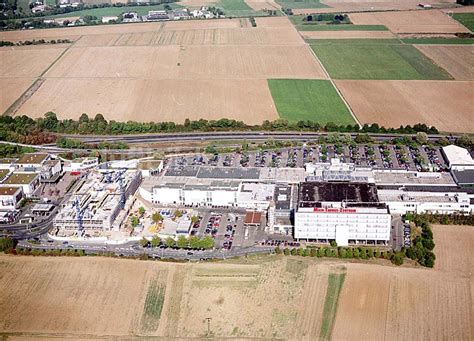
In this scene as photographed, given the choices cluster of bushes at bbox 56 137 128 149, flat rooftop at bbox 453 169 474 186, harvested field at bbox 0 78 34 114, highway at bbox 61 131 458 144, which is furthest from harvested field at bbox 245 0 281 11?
flat rooftop at bbox 453 169 474 186

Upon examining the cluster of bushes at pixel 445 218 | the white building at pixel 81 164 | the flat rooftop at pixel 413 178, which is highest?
the cluster of bushes at pixel 445 218

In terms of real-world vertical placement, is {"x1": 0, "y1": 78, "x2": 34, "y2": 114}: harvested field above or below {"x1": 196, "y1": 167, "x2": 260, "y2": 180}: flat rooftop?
below

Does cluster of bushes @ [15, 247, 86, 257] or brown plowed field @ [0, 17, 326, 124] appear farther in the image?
brown plowed field @ [0, 17, 326, 124]

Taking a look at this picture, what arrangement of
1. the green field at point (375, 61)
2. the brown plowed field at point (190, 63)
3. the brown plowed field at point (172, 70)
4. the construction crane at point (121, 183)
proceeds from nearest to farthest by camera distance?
1. the construction crane at point (121, 183)
2. the brown plowed field at point (172, 70)
3. the green field at point (375, 61)
4. the brown plowed field at point (190, 63)

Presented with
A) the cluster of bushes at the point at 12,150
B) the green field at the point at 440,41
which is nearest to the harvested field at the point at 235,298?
the cluster of bushes at the point at 12,150

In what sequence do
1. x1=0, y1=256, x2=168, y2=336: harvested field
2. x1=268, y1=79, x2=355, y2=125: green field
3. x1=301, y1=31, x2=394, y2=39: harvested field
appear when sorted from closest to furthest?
1. x1=0, y1=256, x2=168, y2=336: harvested field
2. x1=268, y1=79, x2=355, y2=125: green field
3. x1=301, y1=31, x2=394, y2=39: harvested field

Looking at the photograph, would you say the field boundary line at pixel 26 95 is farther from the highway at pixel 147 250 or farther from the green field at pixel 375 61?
the green field at pixel 375 61

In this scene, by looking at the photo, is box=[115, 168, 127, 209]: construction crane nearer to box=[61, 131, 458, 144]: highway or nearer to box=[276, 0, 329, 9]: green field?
box=[61, 131, 458, 144]: highway
